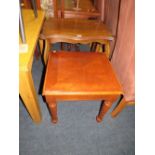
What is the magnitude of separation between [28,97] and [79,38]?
1.86ft

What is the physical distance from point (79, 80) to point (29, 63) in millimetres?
330

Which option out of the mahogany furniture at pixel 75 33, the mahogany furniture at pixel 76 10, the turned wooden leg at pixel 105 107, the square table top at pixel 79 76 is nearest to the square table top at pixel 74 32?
the mahogany furniture at pixel 75 33

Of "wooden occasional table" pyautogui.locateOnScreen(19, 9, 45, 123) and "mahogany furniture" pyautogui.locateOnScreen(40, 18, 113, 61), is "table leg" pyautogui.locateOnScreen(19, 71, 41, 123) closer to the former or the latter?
"wooden occasional table" pyautogui.locateOnScreen(19, 9, 45, 123)

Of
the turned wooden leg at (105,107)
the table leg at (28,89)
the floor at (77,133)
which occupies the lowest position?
the floor at (77,133)

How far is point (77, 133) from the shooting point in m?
1.16

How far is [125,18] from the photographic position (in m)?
0.93

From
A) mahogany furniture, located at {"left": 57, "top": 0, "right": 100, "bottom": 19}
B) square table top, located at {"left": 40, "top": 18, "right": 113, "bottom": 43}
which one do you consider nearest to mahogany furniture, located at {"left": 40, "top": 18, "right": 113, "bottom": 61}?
square table top, located at {"left": 40, "top": 18, "right": 113, "bottom": 43}

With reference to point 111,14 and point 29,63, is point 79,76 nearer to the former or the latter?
point 29,63

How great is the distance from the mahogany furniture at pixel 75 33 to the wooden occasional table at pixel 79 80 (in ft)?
0.47

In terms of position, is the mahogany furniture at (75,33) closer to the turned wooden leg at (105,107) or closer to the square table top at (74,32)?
the square table top at (74,32)

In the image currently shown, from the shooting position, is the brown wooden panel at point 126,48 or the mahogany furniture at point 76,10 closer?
the brown wooden panel at point 126,48

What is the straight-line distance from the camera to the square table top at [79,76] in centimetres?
85
